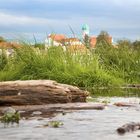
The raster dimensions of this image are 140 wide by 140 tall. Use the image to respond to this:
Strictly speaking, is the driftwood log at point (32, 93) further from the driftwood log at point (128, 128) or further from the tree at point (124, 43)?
the tree at point (124, 43)

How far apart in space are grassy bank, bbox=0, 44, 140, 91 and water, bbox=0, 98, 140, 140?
9.53 m

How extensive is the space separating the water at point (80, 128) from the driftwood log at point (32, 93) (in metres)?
1.47

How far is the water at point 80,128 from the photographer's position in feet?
28.0

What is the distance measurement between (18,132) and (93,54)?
1518 cm

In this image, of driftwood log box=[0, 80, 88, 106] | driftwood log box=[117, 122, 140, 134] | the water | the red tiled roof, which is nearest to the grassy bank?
the red tiled roof

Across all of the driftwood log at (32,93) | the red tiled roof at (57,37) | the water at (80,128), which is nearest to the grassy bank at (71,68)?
the red tiled roof at (57,37)

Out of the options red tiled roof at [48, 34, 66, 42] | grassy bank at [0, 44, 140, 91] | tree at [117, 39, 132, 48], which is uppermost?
red tiled roof at [48, 34, 66, 42]

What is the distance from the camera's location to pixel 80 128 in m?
9.46

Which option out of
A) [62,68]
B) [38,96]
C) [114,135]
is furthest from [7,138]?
[62,68]

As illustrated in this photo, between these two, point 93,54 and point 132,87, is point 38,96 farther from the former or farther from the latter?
point 93,54

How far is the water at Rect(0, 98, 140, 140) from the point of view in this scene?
8.52 meters

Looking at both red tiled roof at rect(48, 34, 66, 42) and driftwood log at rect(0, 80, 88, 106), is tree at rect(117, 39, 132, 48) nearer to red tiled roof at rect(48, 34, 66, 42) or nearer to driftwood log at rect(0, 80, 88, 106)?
red tiled roof at rect(48, 34, 66, 42)

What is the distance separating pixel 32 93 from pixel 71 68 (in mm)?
8927

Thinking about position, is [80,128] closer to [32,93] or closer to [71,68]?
[32,93]
